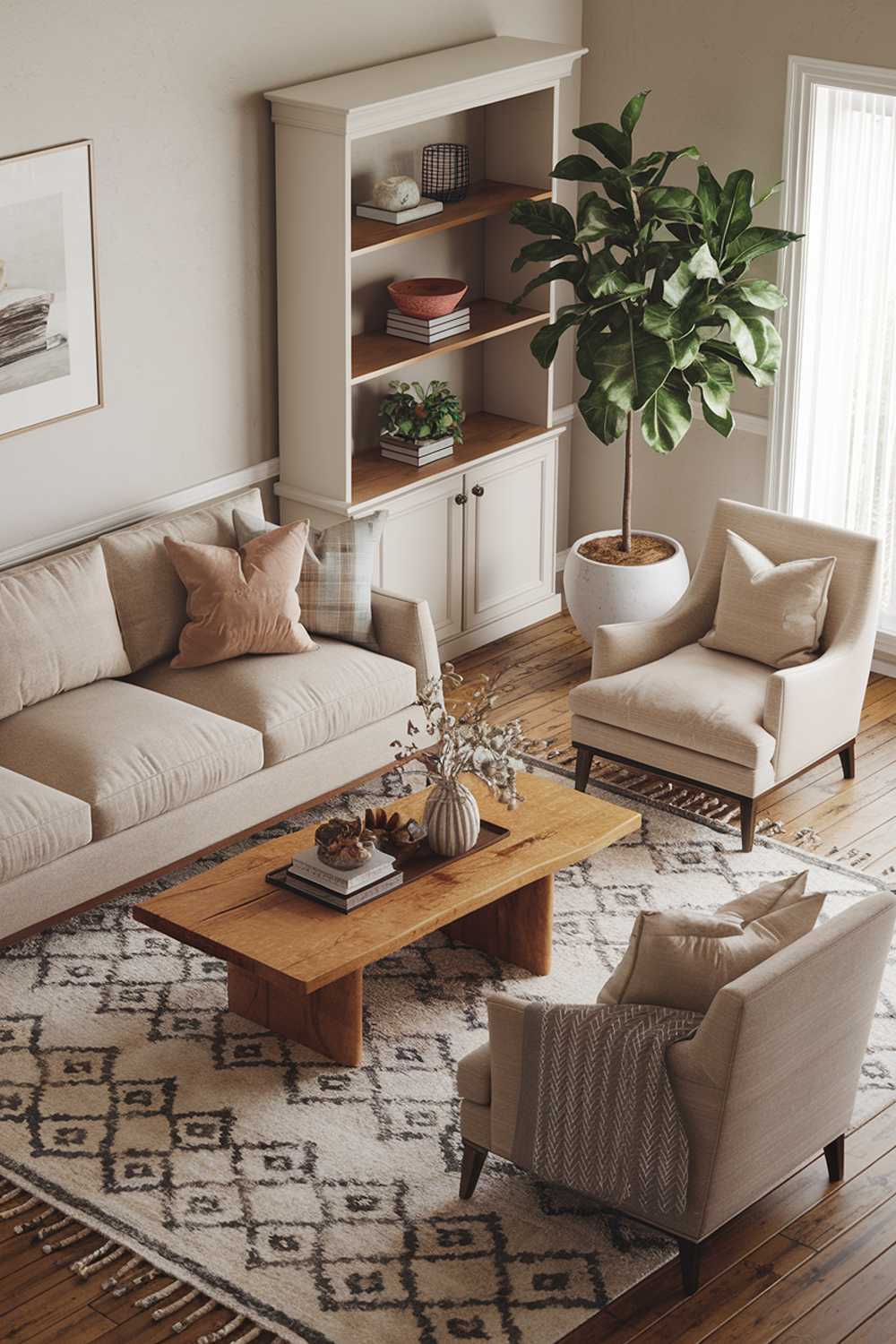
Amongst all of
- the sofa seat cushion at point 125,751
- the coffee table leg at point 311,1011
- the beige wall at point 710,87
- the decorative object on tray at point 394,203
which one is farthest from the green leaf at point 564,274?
the coffee table leg at point 311,1011

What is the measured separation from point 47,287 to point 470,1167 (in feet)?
9.65

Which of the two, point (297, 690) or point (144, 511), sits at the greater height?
point (144, 511)

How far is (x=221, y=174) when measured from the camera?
19.2 feet

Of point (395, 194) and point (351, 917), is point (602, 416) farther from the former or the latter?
point (351, 917)

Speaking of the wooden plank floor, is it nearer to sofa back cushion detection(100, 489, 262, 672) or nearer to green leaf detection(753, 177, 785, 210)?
sofa back cushion detection(100, 489, 262, 672)

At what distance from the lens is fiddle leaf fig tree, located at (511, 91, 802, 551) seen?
6191 millimetres

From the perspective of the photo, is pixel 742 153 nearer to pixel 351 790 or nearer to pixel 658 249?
pixel 658 249

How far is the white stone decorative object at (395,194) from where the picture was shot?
6176 mm

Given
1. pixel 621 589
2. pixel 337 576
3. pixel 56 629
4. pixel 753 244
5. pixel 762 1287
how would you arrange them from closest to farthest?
pixel 762 1287 → pixel 56 629 → pixel 337 576 → pixel 753 244 → pixel 621 589

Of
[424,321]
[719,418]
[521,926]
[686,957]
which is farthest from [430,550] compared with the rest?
[686,957]

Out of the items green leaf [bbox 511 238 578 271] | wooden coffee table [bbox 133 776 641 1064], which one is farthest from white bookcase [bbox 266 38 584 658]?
wooden coffee table [bbox 133 776 641 1064]

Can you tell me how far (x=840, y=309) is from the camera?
6691 mm

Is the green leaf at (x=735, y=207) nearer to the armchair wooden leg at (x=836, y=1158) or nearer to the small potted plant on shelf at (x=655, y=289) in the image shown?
the small potted plant on shelf at (x=655, y=289)

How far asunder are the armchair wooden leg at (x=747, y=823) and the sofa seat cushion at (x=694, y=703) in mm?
140
